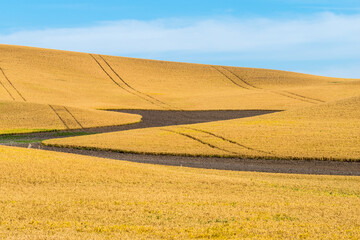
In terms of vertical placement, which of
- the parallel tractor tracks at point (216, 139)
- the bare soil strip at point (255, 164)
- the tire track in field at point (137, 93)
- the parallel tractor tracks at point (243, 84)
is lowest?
the bare soil strip at point (255, 164)

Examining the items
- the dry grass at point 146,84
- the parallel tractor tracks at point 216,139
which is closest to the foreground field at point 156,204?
the parallel tractor tracks at point 216,139

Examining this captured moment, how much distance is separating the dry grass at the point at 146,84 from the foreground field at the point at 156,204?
51256 millimetres

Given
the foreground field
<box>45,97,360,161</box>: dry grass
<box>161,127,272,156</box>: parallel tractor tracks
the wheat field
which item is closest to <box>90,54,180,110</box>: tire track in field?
the wheat field

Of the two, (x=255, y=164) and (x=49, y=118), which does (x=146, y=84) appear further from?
(x=255, y=164)

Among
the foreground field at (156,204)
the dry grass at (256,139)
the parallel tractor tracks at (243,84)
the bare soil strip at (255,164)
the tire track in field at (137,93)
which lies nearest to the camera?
the foreground field at (156,204)

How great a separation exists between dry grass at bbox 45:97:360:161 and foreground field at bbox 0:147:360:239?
441 inches

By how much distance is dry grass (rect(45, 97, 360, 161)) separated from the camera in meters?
38.2

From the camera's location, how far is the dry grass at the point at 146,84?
79438mm

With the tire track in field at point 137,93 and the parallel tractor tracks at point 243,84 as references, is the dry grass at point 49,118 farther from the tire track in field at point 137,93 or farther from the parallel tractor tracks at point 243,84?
the parallel tractor tracks at point 243,84

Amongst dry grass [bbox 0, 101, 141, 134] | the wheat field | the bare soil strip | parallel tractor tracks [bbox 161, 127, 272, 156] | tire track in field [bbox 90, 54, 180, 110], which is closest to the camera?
the wheat field

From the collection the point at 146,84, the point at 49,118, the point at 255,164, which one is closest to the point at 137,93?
the point at 146,84

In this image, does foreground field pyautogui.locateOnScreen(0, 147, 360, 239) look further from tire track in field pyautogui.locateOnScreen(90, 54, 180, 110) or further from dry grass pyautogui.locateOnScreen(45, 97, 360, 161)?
tire track in field pyautogui.locateOnScreen(90, 54, 180, 110)

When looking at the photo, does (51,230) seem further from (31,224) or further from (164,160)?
(164,160)

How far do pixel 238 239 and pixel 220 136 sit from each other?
3230 centimetres
